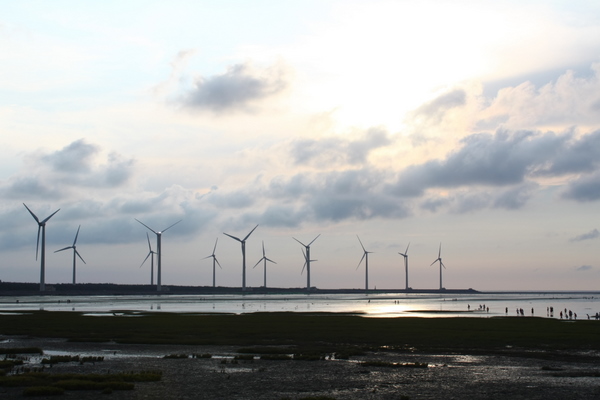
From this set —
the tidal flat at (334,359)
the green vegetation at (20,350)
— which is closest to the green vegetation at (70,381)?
the tidal flat at (334,359)

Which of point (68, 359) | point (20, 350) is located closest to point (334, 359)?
point (68, 359)

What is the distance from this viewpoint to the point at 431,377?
36500mm

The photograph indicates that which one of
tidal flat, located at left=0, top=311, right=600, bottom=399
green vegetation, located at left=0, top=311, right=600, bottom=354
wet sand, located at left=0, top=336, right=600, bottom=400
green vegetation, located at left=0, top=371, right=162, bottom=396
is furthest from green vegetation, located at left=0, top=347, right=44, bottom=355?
green vegetation, located at left=0, top=371, right=162, bottom=396

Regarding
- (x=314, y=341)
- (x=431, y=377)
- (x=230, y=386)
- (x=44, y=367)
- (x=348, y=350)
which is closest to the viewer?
(x=230, y=386)

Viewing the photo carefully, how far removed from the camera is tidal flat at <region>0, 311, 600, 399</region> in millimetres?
32281

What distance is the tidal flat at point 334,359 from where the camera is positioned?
32.3 meters

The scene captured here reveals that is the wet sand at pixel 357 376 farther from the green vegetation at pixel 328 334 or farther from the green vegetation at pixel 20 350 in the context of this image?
the green vegetation at pixel 328 334

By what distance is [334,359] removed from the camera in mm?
45031

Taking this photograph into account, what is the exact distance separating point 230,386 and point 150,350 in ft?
64.3

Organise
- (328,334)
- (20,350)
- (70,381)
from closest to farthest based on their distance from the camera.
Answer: (70,381) → (20,350) → (328,334)

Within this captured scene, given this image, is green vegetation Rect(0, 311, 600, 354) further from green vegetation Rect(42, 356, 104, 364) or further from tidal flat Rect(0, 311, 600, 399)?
green vegetation Rect(42, 356, 104, 364)

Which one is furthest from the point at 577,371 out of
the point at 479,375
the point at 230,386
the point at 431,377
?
the point at 230,386

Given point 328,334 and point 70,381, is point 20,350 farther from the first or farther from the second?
point 328,334

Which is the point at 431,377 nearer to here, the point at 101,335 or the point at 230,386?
the point at 230,386
